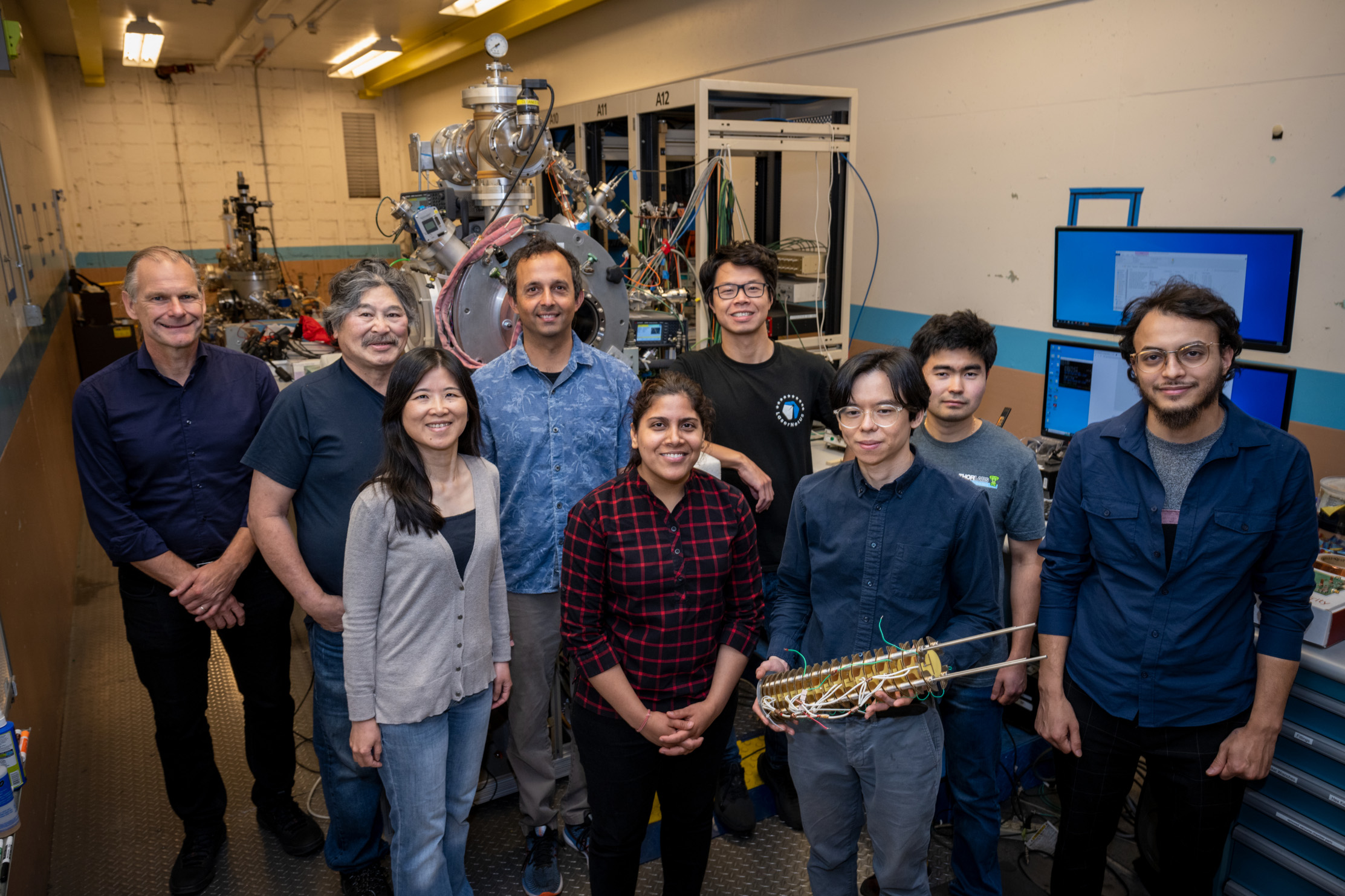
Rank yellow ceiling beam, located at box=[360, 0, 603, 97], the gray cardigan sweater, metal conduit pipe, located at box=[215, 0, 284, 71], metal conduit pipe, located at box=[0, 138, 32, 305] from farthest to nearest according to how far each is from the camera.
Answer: yellow ceiling beam, located at box=[360, 0, 603, 97], metal conduit pipe, located at box=[215, 0, 284, 71], metal conduit pipe, located at box=[0, 138, 32, 305], the gray cardigan sweater

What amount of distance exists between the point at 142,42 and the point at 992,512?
7.83 metres

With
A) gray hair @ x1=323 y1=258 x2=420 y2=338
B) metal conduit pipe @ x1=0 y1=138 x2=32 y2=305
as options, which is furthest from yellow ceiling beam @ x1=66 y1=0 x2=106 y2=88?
gray hair @ x1=323 y1=258 x2=420 y2=338

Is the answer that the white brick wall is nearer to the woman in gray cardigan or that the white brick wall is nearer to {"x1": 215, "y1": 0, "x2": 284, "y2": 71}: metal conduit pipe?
{"x1": 215, "y1": 0, "x2": 284, "y2": 71}: metal conduit pipe

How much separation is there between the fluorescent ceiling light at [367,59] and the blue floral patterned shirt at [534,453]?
7.07 meters

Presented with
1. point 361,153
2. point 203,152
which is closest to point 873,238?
point 361,153

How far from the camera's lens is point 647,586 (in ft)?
5.08

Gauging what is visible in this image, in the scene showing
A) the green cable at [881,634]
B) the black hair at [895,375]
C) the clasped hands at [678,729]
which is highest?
the black hair at [895,375]

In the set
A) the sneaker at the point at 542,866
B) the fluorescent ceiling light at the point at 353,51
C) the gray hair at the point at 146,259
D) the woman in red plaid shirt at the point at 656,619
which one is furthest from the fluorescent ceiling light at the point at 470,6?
the sneaker at the point at 542,866

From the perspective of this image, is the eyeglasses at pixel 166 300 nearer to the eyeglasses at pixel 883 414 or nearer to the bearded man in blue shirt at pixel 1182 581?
the eyeglasses at pixel 883 414

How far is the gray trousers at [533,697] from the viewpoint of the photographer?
1960 millimetres

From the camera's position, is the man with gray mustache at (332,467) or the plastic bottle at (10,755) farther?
the man with gray mustache at (332,467)

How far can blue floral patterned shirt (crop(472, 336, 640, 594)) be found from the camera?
6.25 feet

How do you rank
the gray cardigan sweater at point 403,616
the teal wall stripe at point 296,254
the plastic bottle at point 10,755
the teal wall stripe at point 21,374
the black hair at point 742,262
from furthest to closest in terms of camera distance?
the teal wall stripe at point 296,254 → the teal wall stripe at point 21,374 → the black hair at point 742,262 → the gray cardigan sweater at point 403,616 → the plastic bottle at point 10,755

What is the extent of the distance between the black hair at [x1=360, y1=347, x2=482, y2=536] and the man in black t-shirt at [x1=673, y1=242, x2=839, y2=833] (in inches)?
29.4
